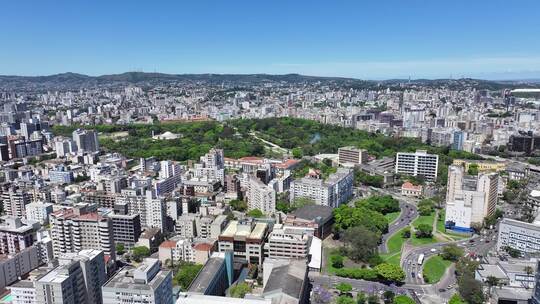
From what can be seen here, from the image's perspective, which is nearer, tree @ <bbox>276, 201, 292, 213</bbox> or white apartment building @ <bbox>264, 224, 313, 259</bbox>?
white apartment building @ <bbox>264, 224, 313, 259</bbox>

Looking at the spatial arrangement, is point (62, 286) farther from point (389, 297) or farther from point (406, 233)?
point (406, 233)

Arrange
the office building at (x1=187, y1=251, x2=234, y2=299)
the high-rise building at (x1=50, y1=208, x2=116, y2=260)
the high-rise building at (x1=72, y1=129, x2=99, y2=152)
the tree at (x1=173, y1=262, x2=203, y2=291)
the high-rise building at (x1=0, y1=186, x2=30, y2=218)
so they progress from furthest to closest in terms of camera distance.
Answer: the high-rise building at (x1=72, y1=129, x2=99, y2=152) < the high-rise building at (x1=0, y1=186, x2=30, y2=218) < the high-rise building at (x1=50, y1=208, x2=116, y2=260) < the tree at (x1=173, y1=262, x2=203, y2=291) < the office building at (x1=187, y1=251, x2=234, y2=299)

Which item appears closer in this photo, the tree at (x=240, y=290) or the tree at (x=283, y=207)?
the tree at (x=240, y=290)

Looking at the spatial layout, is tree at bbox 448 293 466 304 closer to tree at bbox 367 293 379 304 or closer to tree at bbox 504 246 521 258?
tree at bbox 367 293 379 304

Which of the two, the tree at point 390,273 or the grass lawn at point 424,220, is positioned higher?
the tree at point 390,273

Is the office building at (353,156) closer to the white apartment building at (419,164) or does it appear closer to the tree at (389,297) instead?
the white apartment building at (419,164)

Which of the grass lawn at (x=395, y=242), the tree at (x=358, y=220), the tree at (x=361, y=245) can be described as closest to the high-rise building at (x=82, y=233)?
the tree at (x=361, y=245)

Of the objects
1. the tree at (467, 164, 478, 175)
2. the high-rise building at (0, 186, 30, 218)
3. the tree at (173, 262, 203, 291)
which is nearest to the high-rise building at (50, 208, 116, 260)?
the tree at (173, 262, 203, 291)

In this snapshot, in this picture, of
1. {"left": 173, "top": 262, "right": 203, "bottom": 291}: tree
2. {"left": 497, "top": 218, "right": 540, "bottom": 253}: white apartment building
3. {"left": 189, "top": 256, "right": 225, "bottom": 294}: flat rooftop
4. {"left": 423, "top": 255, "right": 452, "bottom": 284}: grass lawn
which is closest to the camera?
{"left": 189, "top": 256, "right": 225, "bottom": 294}: flat rooftop
